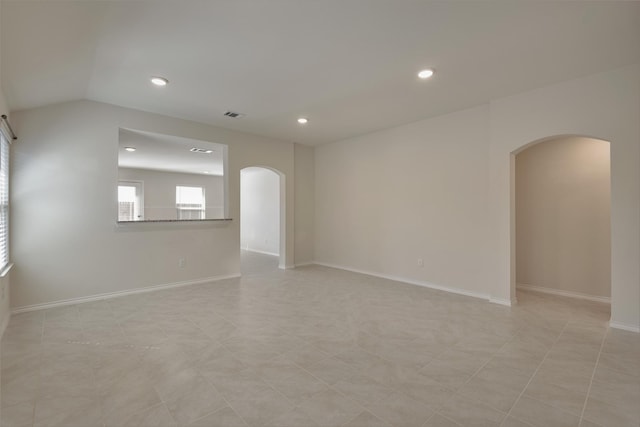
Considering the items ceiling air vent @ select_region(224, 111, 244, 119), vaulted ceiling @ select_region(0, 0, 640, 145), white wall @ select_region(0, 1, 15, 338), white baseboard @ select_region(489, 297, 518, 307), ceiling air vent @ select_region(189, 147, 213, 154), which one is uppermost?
ceiling air vent @ select_region(224, 111, 244, 119)

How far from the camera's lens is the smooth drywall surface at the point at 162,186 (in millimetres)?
9039

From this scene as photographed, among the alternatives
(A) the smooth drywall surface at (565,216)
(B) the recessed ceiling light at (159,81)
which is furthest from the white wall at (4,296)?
(A) the smooth drywall surface at (565,216)

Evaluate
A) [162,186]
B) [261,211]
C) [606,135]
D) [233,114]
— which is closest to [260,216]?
[261,211]

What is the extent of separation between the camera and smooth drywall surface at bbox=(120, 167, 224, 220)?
904cm

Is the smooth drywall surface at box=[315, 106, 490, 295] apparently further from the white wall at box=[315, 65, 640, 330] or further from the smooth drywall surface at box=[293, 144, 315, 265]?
the smooth drywall surface at box=[293, 144, 315, 265]

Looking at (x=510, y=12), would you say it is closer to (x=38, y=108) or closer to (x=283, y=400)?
(x=283, y=400)

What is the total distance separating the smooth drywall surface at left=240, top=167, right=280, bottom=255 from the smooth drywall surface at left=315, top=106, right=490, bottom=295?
6.37 ft

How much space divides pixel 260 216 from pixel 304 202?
8.38ft

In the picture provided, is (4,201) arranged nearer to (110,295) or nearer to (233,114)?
(110,295)

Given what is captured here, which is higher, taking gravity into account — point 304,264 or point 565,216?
point 565,216

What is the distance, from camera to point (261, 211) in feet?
28.2

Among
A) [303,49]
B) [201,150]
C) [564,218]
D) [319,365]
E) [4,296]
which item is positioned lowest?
[319,365]

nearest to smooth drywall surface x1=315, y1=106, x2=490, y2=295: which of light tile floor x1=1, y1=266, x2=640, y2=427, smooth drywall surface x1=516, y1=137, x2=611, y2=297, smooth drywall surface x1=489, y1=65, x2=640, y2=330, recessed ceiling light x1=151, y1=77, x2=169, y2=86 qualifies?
smooth drywall surface x1=489, y1=65, x2=640, y2=330

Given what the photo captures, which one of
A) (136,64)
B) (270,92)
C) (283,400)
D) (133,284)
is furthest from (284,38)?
(133,284)
